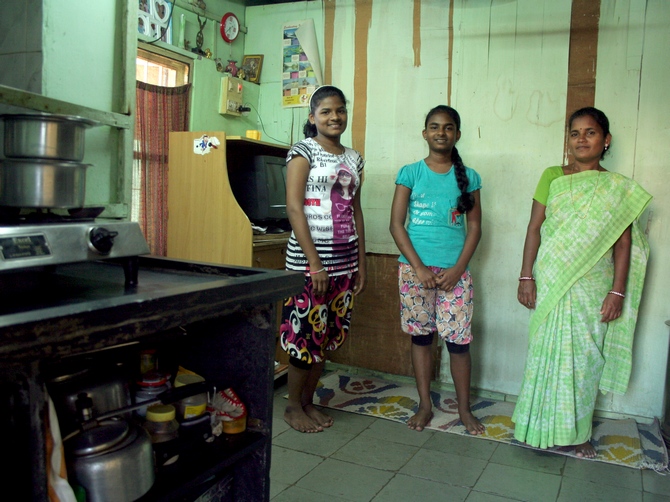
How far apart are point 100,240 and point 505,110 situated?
2.48m

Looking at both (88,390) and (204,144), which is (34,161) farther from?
(204,144)

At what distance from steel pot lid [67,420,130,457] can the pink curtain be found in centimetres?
198

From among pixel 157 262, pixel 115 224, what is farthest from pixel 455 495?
pixel 115 224

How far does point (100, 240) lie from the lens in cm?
101

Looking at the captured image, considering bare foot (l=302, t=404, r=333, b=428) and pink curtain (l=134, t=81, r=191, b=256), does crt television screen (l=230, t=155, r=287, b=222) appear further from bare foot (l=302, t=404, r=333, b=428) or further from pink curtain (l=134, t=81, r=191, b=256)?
bare foot (l=302, t=404, r=333, b=428)

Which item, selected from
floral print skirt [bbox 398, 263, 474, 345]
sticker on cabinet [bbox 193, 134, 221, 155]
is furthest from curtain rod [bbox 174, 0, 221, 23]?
floral print skirt [bbox 398, 263, 474, 345]

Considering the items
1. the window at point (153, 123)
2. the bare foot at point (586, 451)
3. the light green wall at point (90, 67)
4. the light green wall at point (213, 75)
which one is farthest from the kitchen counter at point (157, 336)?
the light green wall at point (213, 75)

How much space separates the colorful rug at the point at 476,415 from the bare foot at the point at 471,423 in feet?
0.08

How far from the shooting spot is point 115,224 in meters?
1.06

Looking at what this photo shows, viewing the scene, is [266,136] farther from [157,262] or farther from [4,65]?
[157,262]

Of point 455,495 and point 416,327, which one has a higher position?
point 416,327

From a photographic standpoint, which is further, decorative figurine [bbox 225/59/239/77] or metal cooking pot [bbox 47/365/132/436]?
decorative figurine [bbox 225/59/239/77]

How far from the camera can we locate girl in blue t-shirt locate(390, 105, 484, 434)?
8.43 feet

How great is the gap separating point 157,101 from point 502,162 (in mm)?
1793
